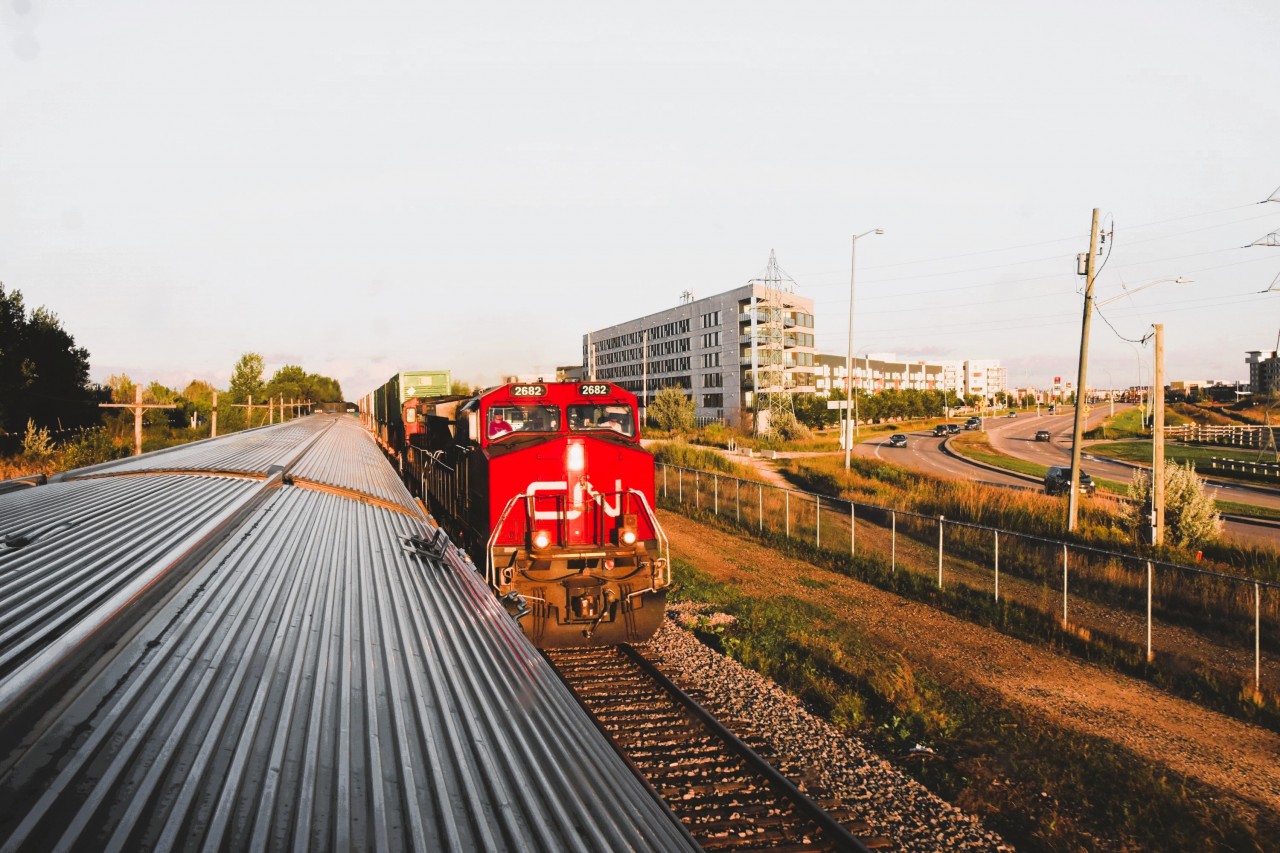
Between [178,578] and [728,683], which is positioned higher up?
[178,578]

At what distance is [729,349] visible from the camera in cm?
9412

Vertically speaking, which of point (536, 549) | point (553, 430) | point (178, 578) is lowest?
point (536, 549)

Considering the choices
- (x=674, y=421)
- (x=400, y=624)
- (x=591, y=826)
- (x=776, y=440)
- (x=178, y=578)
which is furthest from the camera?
(x=674, y=421)

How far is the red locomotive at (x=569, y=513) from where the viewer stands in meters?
11.4

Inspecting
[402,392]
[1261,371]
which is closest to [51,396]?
[402,392]

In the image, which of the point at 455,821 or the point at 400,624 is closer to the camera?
the point at 455,821

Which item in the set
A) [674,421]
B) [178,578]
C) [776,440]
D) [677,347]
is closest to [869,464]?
[776,440]

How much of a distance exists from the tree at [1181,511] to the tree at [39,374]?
1744 inches

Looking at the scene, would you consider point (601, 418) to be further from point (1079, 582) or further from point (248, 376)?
point (248, 376)

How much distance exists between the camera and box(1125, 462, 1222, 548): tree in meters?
21.4

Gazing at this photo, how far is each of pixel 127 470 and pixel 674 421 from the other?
68.9 m

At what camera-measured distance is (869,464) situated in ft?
151

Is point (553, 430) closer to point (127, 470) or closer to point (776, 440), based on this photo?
point (127, 470)

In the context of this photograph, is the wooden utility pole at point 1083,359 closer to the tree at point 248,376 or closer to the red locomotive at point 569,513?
the red locomotive at point 569,513
